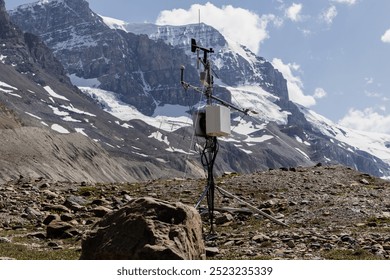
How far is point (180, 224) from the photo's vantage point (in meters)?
14.2

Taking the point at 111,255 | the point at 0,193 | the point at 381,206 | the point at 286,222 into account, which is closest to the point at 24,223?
the point at 0,193

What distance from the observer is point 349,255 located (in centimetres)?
1759

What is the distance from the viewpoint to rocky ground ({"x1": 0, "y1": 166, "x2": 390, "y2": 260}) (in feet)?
62.0

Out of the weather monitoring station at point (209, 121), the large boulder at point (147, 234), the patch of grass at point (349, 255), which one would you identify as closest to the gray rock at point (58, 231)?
the weather monitoring station at point (209, 121)

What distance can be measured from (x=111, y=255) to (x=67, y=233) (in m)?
9.45

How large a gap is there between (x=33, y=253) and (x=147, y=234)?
638 centimetres

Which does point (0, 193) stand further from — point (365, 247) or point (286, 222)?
point (365, 247)

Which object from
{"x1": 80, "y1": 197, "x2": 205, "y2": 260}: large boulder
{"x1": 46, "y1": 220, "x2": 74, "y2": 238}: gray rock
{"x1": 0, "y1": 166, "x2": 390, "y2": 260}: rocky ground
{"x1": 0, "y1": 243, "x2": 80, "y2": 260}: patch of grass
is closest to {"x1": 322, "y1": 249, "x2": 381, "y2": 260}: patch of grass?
{"x1": 0, "y1": 166, "x2": 390, "y2": 260}: rocky ground

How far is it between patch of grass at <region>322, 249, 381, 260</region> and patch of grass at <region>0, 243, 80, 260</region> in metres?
7.95

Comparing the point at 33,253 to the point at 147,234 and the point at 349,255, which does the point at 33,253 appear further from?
the point at 349,255

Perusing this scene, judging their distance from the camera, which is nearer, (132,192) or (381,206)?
(381,206)

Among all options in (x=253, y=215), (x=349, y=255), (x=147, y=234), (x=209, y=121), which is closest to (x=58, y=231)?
(x=209, y=121)
